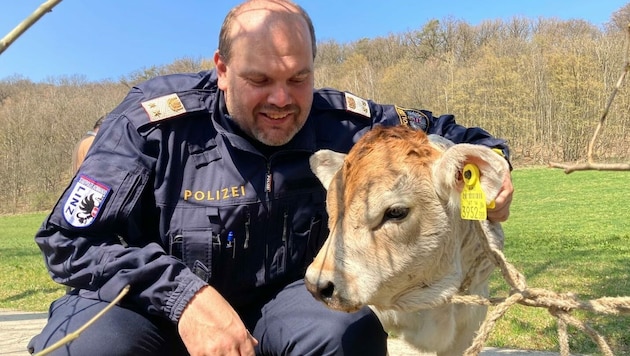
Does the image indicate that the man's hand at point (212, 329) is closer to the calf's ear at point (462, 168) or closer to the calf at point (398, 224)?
the calf at point (398, 224)

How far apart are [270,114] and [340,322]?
43.4 inches

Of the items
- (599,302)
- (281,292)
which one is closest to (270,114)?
(281,292)

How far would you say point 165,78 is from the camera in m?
3.32

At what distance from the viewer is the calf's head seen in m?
2.49

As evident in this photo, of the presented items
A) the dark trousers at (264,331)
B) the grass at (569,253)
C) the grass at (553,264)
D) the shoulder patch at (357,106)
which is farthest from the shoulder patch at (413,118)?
the grass at (553,264)

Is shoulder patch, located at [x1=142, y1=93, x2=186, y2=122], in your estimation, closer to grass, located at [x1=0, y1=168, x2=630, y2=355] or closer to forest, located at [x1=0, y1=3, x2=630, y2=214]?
grass, located at [x1=0, y1=168, x2=630, y2=355]

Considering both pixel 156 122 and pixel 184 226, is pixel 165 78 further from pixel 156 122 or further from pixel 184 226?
pixel 184 226

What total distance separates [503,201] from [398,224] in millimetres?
512

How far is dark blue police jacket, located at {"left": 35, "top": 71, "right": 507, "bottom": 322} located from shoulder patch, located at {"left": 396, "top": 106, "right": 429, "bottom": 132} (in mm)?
284

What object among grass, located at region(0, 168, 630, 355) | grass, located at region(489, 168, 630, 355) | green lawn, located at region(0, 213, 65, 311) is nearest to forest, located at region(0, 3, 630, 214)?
grass, located at region(489, 168, 630, 355)

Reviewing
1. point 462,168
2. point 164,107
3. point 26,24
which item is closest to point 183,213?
point 164,107

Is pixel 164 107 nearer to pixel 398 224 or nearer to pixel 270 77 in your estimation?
pixel 270 77

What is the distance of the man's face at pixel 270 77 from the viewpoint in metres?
2.89

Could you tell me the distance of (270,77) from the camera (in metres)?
2.91
